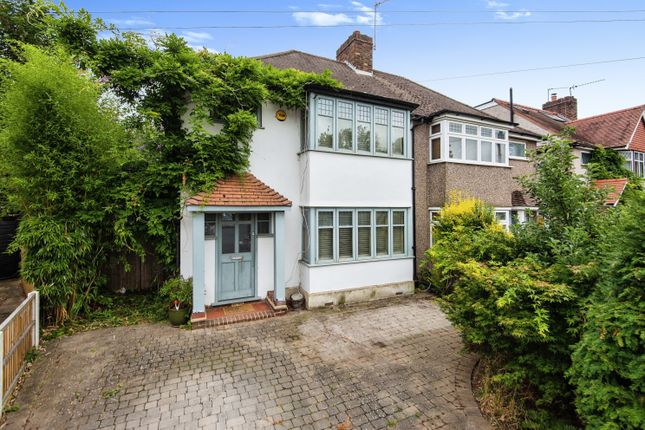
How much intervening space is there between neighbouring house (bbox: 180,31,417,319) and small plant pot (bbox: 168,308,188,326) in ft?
3.54

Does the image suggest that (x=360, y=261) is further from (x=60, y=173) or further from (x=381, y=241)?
(x=60, y=173)

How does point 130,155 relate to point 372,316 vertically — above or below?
above

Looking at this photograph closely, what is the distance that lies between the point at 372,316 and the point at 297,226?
11.7ft

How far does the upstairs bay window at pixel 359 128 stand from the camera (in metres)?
8.71

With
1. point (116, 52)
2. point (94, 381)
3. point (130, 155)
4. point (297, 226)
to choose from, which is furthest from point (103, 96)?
point (94, 381)

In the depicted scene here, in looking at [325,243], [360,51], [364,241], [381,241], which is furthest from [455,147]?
[360,51]

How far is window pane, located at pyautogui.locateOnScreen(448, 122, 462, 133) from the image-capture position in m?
10.4

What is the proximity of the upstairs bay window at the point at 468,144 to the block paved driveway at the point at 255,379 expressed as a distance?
250 inches

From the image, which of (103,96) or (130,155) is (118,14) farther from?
(130,155)

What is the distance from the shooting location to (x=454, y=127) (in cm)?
1049

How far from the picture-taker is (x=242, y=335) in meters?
6.65

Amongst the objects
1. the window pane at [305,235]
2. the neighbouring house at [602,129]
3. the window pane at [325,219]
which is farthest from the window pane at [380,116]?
the neighbouring house at [602,129]

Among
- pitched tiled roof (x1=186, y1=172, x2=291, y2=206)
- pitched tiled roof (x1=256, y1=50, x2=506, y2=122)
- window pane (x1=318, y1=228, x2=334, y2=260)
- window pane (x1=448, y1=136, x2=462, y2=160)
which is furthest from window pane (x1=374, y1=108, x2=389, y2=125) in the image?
pitched tiled roof (x1=186, y1=172, x2=291, y2=206)

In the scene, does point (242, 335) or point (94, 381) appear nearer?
point (94, 381)
